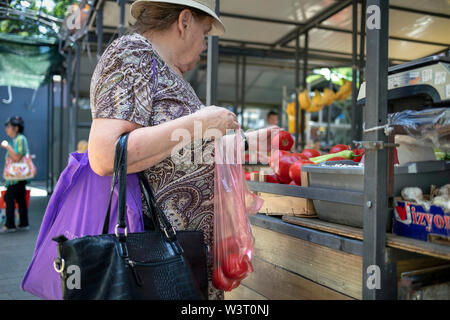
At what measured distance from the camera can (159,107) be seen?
144 cm

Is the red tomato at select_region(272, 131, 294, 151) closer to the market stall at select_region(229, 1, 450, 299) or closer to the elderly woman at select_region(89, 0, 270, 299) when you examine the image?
the market stall at select_region(229, 1, 450, 299)

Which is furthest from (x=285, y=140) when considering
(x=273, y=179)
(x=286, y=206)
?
(x=286, y=206)

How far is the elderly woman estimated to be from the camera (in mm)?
1302

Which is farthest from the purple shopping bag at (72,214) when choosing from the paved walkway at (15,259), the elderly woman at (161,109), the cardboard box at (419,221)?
the paved walkway at (15,259)

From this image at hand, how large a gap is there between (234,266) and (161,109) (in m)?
0.66

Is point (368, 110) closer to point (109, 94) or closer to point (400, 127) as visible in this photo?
point (400, 127)

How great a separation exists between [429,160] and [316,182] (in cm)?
46

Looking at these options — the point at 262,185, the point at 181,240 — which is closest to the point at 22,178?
the point at 262,185

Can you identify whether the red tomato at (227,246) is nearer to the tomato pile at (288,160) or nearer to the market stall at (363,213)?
A: the market stall at (363,213)

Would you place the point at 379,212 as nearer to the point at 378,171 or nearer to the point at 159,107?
the point at 378,171

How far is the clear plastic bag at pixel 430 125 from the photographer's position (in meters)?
1.43

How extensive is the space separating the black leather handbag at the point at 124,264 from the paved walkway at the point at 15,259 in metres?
3.06
